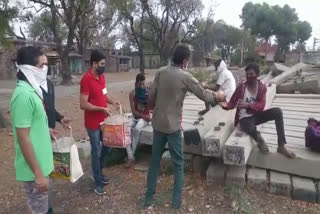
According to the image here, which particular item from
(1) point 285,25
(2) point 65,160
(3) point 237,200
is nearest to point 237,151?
(3) point 237,200

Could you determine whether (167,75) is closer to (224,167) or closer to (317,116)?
(224,167)

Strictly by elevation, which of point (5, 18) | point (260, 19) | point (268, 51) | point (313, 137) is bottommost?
point (313, 137)

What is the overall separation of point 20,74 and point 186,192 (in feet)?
7.80

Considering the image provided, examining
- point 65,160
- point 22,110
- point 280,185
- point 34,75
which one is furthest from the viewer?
point 280,185

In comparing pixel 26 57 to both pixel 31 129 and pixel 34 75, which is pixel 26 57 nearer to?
pixel 34 75

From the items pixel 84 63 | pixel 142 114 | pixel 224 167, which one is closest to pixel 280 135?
pixel 224 167

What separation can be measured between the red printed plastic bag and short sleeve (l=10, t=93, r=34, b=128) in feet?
4.66

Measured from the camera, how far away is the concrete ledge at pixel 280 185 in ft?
11.7

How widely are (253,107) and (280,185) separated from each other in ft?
3.29

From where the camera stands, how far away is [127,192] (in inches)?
154

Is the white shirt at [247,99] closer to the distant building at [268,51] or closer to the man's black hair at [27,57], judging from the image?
the man's black hair at [27,57]

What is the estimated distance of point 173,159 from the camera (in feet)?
11.2

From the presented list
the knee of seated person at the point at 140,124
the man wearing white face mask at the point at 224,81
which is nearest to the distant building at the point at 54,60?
the man wearing white face mask at the point at 224,81

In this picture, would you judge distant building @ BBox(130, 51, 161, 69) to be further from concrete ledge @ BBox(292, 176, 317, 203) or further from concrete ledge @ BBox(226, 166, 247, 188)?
concrete ledge @ BBox(292, 176, 317, 203)
